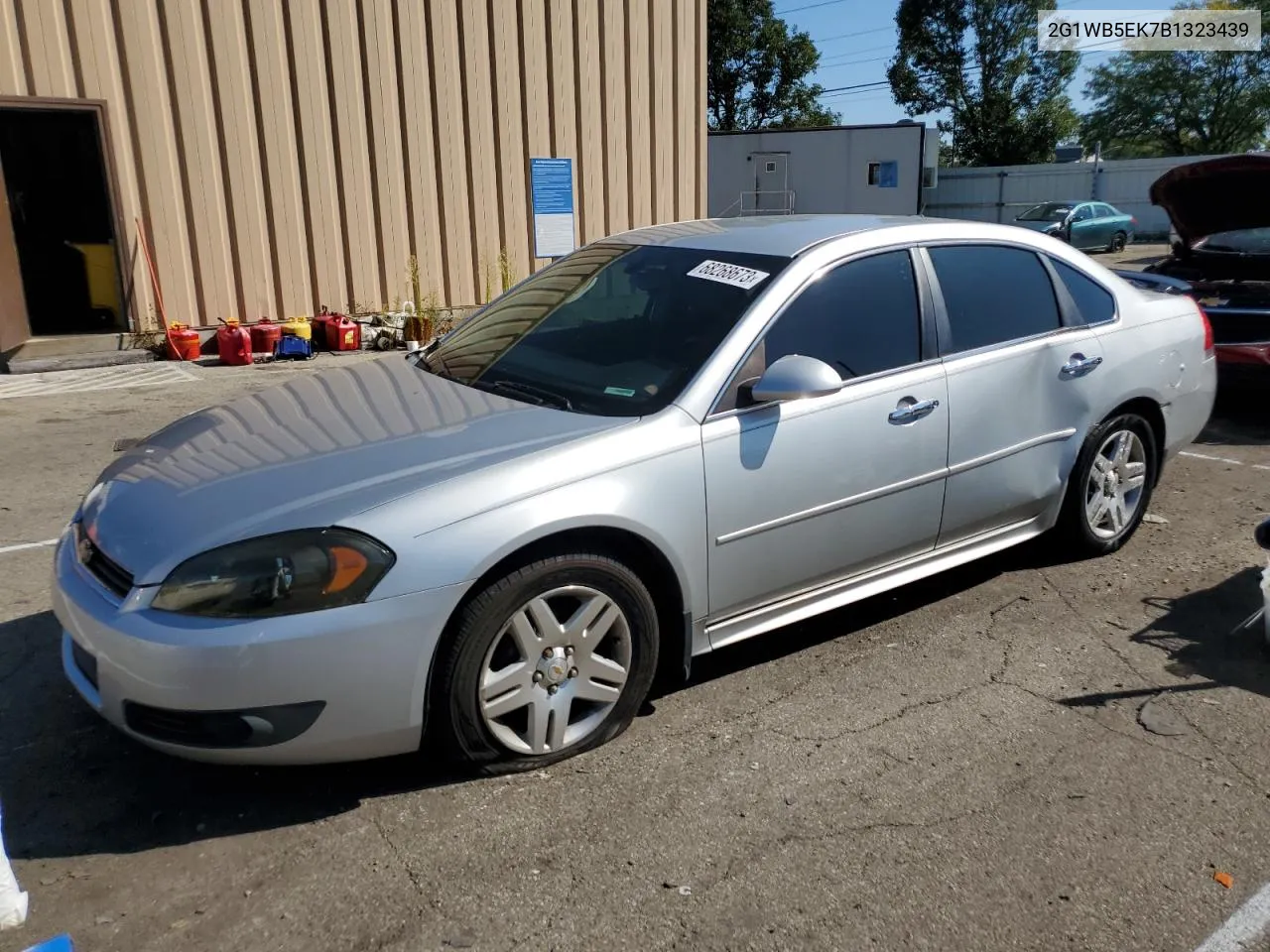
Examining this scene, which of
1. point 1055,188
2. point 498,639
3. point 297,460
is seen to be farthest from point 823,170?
point 498,639

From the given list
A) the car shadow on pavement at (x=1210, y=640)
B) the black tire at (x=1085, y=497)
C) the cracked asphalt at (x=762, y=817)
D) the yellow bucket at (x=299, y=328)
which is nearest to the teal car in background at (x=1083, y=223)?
the yellow bucket at (x=299, y=328)

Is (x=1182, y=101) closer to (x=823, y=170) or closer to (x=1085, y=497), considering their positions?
(x=823, y=170)

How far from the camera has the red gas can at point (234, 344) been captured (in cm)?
1102

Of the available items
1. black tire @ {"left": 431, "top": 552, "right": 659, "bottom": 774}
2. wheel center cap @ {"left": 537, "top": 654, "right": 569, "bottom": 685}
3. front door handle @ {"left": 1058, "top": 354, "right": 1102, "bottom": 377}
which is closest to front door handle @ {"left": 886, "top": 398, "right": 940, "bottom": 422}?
front door handle @ {"left": 1058, "top": 354, "right": 1102, "bottom": 377}

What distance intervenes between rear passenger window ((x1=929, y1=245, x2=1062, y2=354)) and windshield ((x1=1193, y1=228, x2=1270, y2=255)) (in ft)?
13.1

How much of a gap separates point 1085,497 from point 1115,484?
28cm

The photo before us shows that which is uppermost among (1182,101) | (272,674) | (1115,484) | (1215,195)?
(1182,101)

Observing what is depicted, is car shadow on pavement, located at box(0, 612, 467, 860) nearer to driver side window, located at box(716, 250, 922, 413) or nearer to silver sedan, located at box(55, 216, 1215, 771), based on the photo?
silver sedan, located at box(55, 216, 1215, 771)

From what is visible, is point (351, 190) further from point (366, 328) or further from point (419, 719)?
point (419, 719)

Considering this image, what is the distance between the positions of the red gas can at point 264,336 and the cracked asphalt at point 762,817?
7.52m

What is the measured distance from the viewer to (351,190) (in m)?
11.9

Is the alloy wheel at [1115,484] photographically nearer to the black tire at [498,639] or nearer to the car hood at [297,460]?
the black tire at [498,639]

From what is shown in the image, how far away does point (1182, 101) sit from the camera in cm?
5128

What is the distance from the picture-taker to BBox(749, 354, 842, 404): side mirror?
3.32 m
